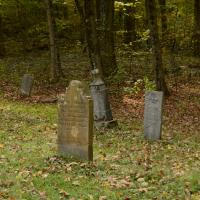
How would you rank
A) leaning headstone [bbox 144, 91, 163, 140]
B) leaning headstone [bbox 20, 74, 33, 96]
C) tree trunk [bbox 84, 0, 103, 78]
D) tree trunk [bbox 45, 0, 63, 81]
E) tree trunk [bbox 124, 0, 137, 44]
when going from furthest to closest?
1. tree trunk [bbox 124, 0, 137, 44]
2. tree trunk [bbox 45, 0, 63, 81]
3. leaning headstone [bbox 20, 74, 33, 96]
4. tree trunk [bbox 84, 0, 103, 78]
5. leaning headstone [bbox 144, 91, 163, 140]

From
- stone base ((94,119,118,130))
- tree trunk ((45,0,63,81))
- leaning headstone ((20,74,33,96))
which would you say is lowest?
stone base ((94,119,118,130))

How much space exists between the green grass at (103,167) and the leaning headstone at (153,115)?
30 centimetres

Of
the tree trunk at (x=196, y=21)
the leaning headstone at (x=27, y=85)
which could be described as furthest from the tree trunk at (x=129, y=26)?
the leaning headstone at (x=27, y=85)

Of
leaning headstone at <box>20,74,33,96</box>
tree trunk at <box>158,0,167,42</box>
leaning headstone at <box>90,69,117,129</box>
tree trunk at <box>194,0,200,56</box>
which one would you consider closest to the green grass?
leaning headstone at <box>90,69,117,129</box>

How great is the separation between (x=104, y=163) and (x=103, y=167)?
454mm

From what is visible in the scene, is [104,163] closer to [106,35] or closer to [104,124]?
A: [104,124]

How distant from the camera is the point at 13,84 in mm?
24562

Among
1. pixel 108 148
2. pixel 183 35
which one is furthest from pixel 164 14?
pixel 108 148

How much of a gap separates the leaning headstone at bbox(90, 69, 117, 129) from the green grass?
0.51 m

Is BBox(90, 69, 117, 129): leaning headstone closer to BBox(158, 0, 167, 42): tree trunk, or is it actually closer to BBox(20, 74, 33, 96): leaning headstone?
BBox(20, 74, 33, 96): leaning headstone

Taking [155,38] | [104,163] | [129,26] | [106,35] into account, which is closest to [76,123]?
[104,163]

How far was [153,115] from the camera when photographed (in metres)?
13.8

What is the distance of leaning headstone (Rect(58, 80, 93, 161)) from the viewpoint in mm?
10000

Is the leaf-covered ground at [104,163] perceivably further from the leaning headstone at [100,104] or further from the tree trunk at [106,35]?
the tree trunk at [106,35]
